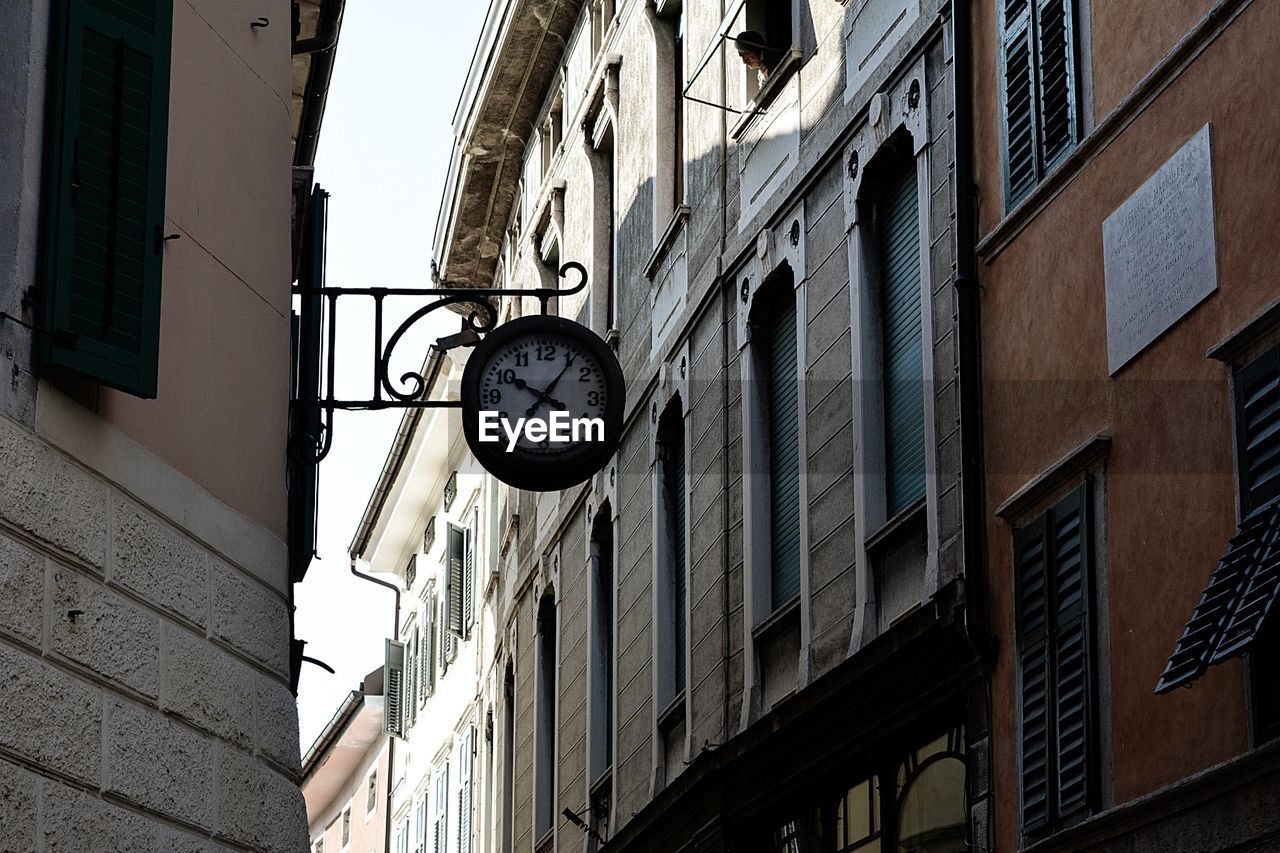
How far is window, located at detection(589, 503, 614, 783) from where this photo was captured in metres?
23.3

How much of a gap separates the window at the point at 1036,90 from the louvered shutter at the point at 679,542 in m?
7.43

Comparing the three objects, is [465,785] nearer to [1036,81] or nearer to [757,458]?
[757,458]

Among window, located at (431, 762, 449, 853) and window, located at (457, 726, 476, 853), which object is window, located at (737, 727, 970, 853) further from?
window, located at (431, 762, 449, 853)

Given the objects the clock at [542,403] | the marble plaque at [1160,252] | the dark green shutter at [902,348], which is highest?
the dark green shutter at [902,348]

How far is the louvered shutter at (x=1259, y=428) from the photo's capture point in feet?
31.1

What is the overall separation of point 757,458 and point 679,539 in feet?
10.0

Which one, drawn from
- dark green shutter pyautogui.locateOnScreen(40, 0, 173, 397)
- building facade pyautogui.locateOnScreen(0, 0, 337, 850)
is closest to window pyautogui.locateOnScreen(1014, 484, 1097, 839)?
building facade pyautogui.locateOnScreen(0, 0, 337, 850)

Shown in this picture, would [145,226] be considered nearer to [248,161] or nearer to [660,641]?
[248,161]

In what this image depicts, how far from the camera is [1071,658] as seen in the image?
11.5 meters

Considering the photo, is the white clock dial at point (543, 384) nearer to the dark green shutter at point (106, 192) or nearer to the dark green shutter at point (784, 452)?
the dark green shutter at point (106, 192)

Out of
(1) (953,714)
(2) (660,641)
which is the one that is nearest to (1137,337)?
(1) (953,714)

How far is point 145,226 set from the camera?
25.0 feet

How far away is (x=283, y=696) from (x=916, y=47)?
7689mm

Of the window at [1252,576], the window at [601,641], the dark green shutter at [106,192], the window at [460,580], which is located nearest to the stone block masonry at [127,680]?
the dark green shutter at [106,192]
